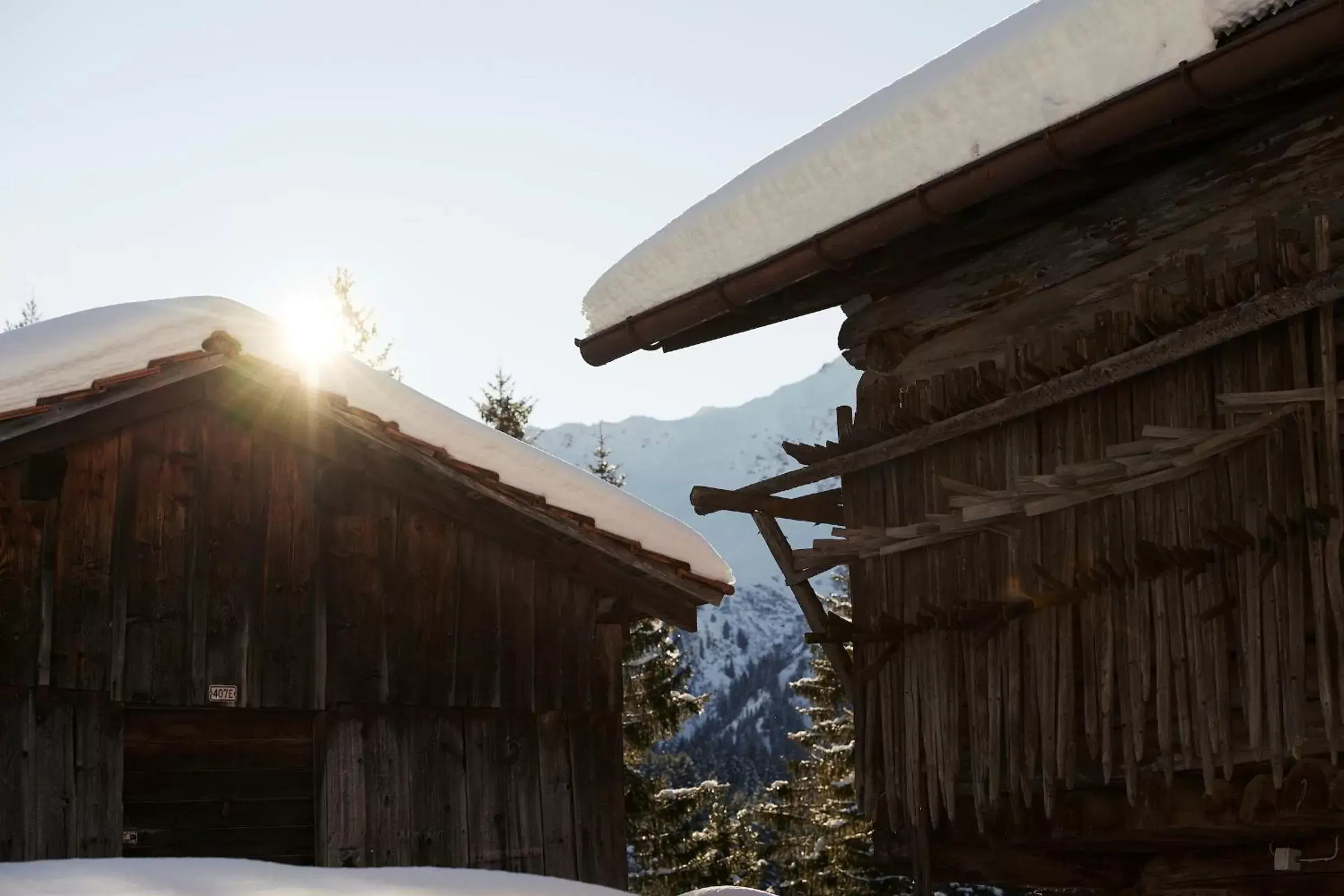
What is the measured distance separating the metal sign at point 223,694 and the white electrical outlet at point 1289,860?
227 inches

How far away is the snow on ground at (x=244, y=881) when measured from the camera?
182 inches

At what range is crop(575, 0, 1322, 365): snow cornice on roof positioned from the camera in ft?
19.0

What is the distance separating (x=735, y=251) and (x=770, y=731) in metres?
150

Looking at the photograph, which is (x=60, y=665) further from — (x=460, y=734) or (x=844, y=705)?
(x=844, y=705)

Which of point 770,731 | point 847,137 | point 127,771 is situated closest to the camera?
point 847,137

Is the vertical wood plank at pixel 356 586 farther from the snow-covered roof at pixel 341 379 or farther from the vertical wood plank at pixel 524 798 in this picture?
the vertical wood plank at pixel 524 798

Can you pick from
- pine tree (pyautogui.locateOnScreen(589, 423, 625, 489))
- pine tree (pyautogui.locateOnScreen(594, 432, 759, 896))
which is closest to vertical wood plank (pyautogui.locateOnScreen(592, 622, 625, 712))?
pine tree (pyautogui.locateOnScreen(594, 432, 759, 896))

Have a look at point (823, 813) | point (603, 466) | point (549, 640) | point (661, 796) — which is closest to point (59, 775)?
point (549, 640)

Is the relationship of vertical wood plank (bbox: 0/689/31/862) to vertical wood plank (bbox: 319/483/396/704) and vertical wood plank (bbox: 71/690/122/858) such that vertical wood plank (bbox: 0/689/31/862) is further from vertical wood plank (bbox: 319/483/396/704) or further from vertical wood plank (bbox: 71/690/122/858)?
vertical wood plank (bbox: 319/483/396/704)

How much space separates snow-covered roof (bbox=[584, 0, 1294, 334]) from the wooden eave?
4.54ft

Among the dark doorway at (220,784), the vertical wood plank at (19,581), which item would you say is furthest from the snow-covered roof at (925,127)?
the vertical wood plank at (19,581)

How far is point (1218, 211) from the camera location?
22.2ft

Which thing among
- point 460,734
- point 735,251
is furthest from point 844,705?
point 735,251

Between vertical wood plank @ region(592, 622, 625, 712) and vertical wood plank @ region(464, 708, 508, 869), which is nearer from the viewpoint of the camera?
vertical wood plank @ region(464, 708, 508, 869)
